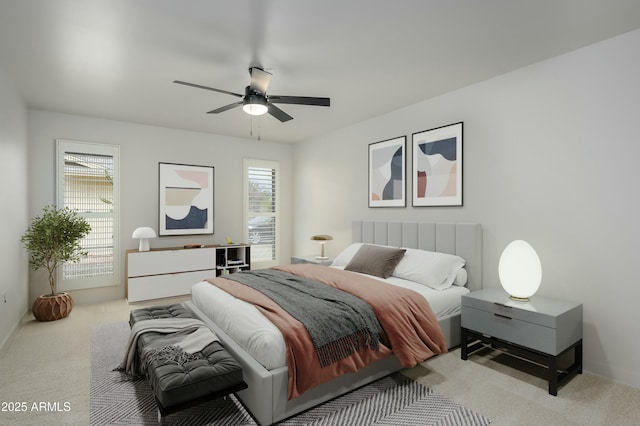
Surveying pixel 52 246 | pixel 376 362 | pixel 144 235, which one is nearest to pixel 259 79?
pixel 376 362

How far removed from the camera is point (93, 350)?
3.17 m

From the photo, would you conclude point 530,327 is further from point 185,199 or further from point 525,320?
point 185,199

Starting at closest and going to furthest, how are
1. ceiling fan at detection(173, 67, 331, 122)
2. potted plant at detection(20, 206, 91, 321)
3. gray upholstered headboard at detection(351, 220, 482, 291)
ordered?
ceiling fan at detection(173, 67, 331, 122) < gray upholstered headboard at detection(351, 220, 482, 291) < potted plant at detection(20, 206, 91, 321)

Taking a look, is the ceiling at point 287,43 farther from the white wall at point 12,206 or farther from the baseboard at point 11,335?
the baseboard at point 11,335

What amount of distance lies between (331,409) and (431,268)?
5.68 feet

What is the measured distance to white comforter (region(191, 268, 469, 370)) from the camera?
212 cm

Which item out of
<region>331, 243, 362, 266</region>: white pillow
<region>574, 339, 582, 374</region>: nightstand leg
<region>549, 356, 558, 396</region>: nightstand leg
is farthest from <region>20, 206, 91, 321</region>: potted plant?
<region>574, 339, 582, 374</region>: nightstand leg

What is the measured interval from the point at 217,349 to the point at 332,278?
140cm

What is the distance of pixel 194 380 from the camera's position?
1.90 m

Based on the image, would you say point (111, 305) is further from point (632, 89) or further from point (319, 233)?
point (632, 89)

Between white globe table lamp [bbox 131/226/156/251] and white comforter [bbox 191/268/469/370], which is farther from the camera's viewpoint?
white globe table lamp [bbox 131/226/156/251]

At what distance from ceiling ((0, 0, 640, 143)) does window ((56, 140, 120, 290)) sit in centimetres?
91

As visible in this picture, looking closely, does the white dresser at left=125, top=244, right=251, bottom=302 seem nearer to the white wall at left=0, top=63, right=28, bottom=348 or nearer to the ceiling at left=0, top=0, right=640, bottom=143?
the white wall at left=0, top=63, right=28, bottom=348

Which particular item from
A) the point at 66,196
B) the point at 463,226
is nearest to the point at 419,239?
the point at 463,226
